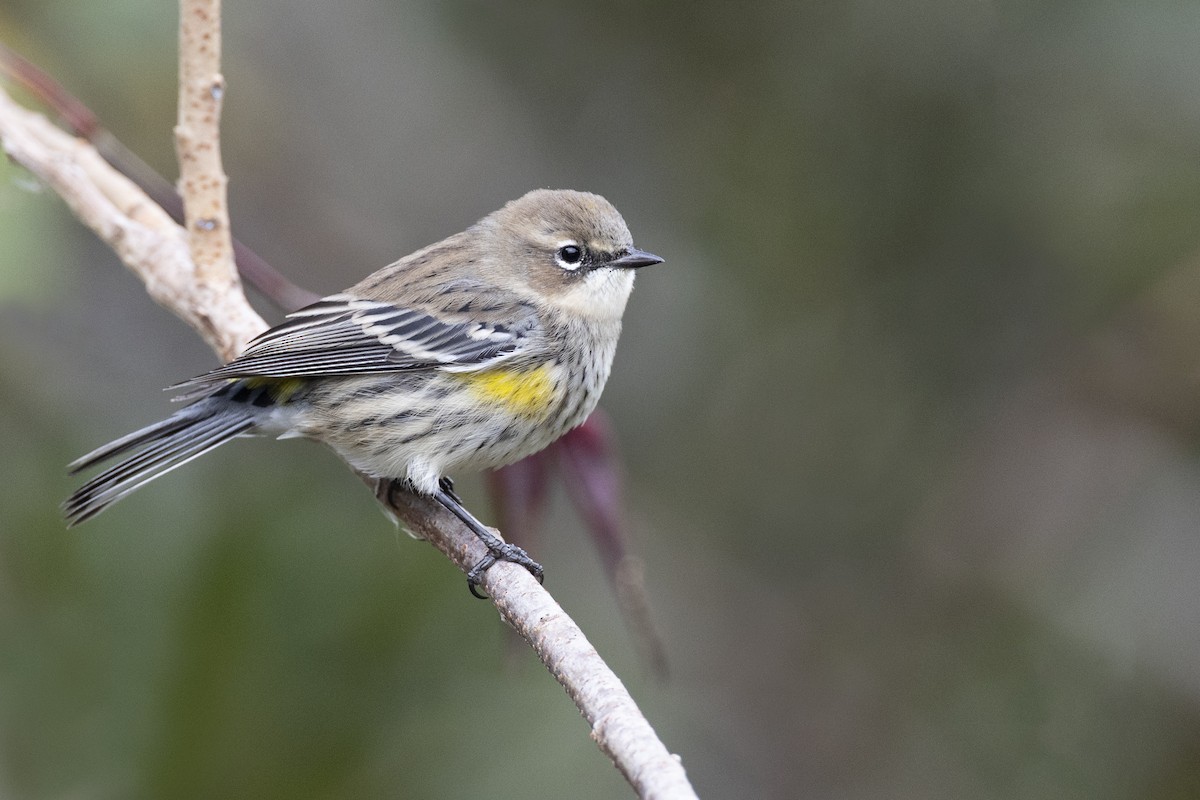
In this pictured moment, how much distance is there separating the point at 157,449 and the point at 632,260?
1592 millimetres

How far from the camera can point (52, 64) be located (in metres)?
4.36

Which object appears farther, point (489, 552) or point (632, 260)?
point (632, 260)

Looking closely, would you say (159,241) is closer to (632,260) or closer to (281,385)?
(281,385)

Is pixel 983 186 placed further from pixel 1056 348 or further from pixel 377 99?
pixel 377 99

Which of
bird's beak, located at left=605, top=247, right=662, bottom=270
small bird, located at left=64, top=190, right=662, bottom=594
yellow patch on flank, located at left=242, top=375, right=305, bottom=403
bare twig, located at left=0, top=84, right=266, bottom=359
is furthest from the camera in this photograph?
bird's beak, located at left=605, top=247, right=662, bottom=270

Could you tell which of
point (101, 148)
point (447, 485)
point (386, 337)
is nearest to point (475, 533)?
point (447, 485)

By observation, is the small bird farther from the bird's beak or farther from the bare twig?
Result: the bare twig

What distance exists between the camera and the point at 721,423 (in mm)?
6023

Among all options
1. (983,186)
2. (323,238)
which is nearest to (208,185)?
(323,238)

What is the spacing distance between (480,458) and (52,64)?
87.0 inches

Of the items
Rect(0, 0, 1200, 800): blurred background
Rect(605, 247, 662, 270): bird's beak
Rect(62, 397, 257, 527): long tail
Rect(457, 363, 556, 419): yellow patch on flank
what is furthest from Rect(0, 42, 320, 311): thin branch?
Rect(605, 247, 662, 270): bird's beak

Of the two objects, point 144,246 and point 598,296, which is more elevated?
point 144,246

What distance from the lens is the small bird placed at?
3.58 metres

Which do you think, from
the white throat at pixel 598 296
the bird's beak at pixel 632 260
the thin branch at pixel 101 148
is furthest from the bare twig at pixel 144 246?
the bird's beak at pixel 632 260
